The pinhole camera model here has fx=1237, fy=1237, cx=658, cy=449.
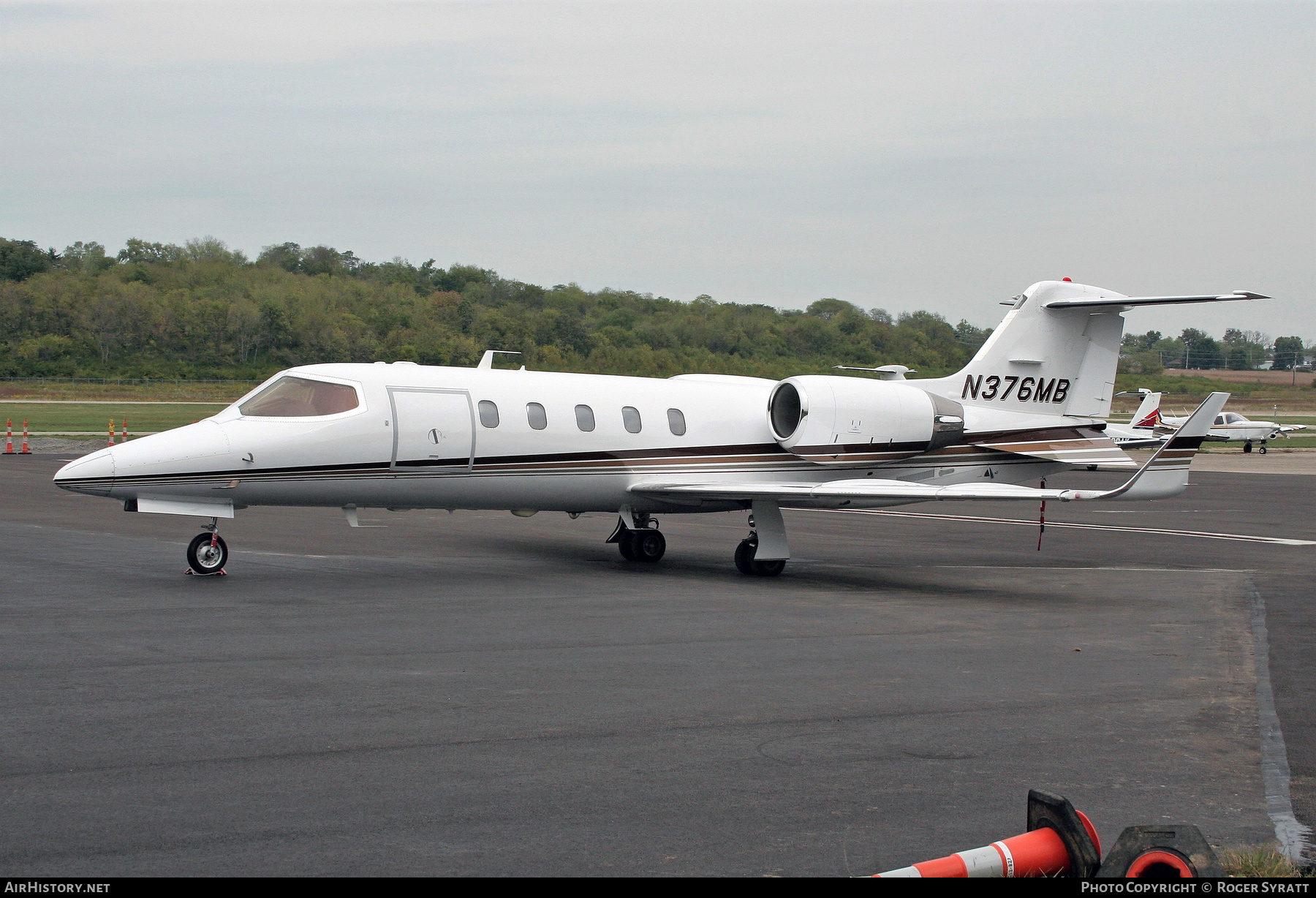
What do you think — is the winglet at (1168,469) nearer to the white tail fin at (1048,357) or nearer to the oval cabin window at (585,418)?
the white tail fin at (1048,357)

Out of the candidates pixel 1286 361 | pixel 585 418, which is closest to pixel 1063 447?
pixel 585 418

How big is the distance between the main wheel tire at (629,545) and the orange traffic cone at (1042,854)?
40.0ft

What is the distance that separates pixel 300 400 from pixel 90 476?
2.43 metres

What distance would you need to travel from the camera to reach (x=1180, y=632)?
38.4 ft

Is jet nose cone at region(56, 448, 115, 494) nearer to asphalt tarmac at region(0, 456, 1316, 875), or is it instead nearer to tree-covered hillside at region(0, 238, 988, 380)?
asphalt tarmac at region(0, 456, 1316, 875)

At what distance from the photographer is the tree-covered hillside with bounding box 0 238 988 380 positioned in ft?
121

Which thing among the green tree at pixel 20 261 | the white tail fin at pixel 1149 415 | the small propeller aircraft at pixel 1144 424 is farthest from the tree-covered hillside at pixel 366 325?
the white tail fin at pixel 1149 415

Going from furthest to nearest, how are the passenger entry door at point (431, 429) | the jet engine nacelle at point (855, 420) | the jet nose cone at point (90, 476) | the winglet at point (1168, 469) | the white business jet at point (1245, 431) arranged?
the white business jet at point (1245, 431), the jet engine nacelle at point (855, 420), the passenger entry door at point (431, 429), the winglet at point (1168, 469), the jet nose cone at point (90, 476)

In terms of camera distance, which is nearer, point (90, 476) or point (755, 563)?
point (90, 476)

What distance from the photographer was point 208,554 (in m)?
14.0

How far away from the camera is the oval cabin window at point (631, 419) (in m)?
16.1

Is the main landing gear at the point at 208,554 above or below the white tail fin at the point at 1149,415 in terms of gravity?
below

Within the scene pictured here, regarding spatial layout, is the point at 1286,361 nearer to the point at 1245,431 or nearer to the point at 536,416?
the point at 1245,431

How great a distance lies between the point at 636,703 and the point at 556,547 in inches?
405
